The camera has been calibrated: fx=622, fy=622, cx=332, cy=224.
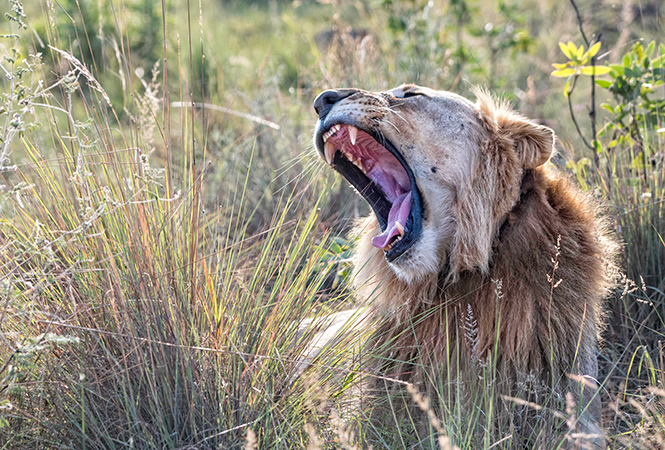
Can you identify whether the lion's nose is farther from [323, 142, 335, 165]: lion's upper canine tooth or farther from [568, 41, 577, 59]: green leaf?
[568, 41, 577, 59]: green leaf

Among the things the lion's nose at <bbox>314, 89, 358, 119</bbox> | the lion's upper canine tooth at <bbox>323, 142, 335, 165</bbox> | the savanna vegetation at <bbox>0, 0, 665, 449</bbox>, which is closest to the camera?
the savanna vegetation at <bbox>0, 0, 665, 449</bbox>

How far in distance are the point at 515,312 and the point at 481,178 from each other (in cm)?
58

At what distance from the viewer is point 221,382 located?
2.17 m

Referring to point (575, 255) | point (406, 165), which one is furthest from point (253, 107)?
point (575, 255)

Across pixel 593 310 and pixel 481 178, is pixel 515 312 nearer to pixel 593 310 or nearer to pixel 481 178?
pixel 593 310

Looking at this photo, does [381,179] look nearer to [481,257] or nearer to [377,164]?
[377,164]

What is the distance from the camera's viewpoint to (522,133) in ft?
8.78

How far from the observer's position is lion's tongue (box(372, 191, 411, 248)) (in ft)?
8.57

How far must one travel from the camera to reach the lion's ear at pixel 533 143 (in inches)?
103

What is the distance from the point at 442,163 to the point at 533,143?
0.39 m

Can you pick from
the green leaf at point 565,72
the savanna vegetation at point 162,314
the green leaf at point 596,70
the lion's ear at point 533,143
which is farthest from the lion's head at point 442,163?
the green leaf at point 596,70

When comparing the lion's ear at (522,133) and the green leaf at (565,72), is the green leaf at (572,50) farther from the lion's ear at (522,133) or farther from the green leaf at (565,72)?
the lion's ear at (522,133)

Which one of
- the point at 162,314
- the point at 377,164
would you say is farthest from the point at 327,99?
the point at 162,314

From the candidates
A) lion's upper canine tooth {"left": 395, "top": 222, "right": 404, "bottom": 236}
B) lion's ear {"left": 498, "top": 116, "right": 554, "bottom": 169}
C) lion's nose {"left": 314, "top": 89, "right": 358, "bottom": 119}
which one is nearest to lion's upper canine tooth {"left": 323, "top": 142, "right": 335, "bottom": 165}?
lion's nose {"left": 314, "top": 89, "right": 358, "bottom": 119}
